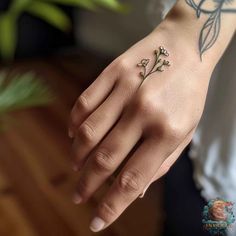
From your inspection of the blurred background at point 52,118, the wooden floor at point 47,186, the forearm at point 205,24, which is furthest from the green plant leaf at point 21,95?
the wooden floor at point 47,186

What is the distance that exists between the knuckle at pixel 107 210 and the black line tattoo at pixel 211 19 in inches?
9.9

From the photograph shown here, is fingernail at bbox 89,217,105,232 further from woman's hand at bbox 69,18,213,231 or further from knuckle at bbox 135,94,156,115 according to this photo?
knuckle at bbox 135,94,156,115

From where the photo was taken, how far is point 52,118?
4.75ft

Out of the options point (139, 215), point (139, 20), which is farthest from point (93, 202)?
point (139, 20)

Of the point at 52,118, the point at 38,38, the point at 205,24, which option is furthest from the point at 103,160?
the point at 38,38

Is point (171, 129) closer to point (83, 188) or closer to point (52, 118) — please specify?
point (83, 188)

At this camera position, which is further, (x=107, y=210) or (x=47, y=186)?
(x=47, y=186)

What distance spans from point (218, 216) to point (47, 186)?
0.74m

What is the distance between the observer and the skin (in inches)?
18.1

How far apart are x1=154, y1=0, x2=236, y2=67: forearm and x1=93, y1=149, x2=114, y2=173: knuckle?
0.19m

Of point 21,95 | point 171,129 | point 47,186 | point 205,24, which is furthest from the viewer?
point 47,186

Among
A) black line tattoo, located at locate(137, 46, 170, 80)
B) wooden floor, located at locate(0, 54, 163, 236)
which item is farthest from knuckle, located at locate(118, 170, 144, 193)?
wooden floor, located at locate(0, 54, 163, 236)

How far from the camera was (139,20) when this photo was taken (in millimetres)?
1183

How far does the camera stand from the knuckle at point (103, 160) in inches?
18.3
